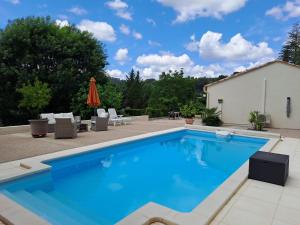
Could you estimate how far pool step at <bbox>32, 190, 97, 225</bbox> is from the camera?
3985 mm

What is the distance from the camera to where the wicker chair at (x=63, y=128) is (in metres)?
9.39

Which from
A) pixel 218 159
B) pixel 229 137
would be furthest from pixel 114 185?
pixel 229 137

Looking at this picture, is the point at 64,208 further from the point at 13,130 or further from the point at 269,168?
the point at 13,130

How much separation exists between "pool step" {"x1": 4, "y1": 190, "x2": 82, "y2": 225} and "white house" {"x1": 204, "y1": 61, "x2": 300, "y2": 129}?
13.4m

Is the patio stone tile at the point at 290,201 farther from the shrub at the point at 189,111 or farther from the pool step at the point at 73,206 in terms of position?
the shrub at the point at 189,111

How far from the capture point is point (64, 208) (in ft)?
14.4

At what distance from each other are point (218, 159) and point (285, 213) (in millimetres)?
4548

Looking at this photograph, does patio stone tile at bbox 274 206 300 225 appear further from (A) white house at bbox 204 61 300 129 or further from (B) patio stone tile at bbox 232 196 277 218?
(A) white house at bbox 204 61 300 129

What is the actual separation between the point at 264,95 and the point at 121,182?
11839 mm

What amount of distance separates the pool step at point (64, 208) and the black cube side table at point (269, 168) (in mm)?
3592

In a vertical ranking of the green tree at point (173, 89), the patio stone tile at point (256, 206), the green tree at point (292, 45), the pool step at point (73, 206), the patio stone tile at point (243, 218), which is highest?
the green tree at point (292, 45)

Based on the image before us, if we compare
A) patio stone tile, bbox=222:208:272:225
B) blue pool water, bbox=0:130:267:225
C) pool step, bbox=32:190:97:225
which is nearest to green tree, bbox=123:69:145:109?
blue pool water, bbox=0:130:267:225

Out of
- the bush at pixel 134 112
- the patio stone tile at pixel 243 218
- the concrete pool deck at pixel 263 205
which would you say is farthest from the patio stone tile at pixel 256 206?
the bush at pixel 134 112

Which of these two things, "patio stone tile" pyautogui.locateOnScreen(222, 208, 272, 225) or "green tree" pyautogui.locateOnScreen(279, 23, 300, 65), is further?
"green tree" pyautogui.locateOnScreen(279, 23, 300, 65)
